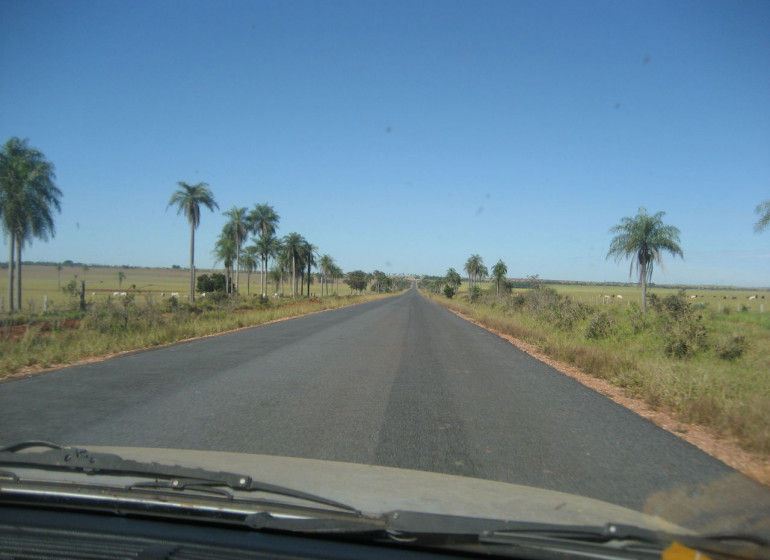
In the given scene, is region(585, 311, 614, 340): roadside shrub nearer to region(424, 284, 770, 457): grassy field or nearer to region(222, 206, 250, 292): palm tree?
region(424, 284, 770, 457): grassy field

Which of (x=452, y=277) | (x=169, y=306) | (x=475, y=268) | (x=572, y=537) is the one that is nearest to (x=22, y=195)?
(x=169, y=306)

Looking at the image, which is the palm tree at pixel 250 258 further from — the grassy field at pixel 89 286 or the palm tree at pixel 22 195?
the palm tree at pixel 22 195

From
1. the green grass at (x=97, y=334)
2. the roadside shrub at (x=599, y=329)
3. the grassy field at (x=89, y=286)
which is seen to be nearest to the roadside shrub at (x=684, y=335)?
the roadside shrub at (x=599, y=329)

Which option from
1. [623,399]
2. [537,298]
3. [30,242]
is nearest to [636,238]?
[537,298]

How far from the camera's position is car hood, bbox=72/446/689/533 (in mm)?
2879

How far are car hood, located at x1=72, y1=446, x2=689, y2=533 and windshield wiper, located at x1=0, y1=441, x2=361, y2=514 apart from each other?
0.13m

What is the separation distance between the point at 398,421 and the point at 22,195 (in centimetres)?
3128

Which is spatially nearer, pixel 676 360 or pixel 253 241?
pixel 676 360

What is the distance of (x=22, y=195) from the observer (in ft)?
98.5

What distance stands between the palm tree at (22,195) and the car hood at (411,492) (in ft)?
104

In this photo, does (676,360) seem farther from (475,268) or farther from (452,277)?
(452,277)

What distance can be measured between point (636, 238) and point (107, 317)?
22406 millimetres

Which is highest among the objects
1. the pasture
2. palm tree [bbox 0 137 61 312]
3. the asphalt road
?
palm tree [bbox 0 137 61 312]

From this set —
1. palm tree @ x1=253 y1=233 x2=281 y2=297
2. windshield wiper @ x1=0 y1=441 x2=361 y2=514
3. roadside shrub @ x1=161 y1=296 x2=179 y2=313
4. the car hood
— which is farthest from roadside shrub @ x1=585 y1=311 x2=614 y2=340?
palm tree @ x1=253 y1=233 x2=281 y2=297
